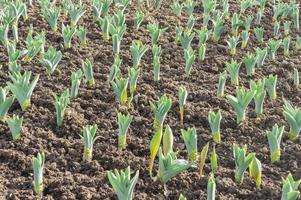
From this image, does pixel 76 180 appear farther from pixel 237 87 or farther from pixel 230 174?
pixel 237 87

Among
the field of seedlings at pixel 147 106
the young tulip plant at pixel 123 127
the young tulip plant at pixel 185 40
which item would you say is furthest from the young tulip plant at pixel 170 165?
the young tulip plant at pixel 185 40

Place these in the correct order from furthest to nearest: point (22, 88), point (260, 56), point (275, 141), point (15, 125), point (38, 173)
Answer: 1. point (260, 56)
2. point (22, 88)
3. point (15, 125)
4. point (275, 141)
5. point (38, 173)

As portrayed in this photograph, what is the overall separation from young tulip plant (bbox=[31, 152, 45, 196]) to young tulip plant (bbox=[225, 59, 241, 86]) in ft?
4.80

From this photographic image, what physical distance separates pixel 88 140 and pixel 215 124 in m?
0.67

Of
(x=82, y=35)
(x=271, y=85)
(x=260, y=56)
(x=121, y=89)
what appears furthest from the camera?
(x=82, y=35)

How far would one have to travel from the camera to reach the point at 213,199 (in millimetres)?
2477

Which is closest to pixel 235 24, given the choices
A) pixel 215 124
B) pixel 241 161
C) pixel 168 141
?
pixel 215 124

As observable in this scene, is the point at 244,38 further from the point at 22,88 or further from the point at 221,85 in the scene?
the point at 22,88

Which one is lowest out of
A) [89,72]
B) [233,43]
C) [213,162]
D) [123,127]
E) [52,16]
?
[213,162]

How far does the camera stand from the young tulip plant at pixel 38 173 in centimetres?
259

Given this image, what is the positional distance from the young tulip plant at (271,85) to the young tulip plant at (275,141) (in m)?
0.58

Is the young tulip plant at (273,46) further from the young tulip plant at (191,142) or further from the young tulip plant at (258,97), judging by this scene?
the young tulip plant at (191,142)

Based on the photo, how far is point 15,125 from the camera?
299cm

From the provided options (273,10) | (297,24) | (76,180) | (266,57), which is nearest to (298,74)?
(266,57)
